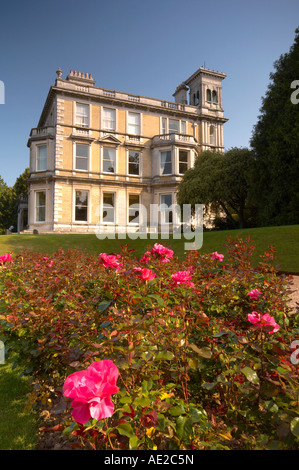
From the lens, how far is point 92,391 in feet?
3.46

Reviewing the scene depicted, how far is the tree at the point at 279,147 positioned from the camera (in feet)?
52.7

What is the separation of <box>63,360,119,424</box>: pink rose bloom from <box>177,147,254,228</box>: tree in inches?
801

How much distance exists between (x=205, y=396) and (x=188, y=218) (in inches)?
909

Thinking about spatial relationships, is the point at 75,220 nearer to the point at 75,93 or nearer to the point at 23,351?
the point at 75,93

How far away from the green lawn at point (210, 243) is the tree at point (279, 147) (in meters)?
3.65

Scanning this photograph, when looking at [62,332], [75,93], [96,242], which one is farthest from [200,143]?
[62,332]

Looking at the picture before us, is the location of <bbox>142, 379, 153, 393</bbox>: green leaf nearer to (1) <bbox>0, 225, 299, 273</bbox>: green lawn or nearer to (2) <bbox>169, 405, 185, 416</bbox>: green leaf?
(2) <bbox>169, 405, 185, 416</bbox>: green leaf

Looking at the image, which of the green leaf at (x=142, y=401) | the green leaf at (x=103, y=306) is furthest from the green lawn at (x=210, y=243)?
the green leaf at (x=142, y=401)

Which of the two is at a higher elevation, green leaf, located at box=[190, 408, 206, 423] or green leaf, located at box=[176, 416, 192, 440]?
green leaf, located at box=[190, 408, 206, 423]

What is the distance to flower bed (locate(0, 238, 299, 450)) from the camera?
144cm

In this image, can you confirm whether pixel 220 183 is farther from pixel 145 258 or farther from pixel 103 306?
pixel 103 306

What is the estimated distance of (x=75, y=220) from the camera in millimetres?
24516

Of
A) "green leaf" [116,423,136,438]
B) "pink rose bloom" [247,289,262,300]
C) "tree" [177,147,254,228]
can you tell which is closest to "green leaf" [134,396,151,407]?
"green leaf" [116,423,136,438]

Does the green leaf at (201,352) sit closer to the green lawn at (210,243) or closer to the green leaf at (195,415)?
the green leaf at (195,415)
